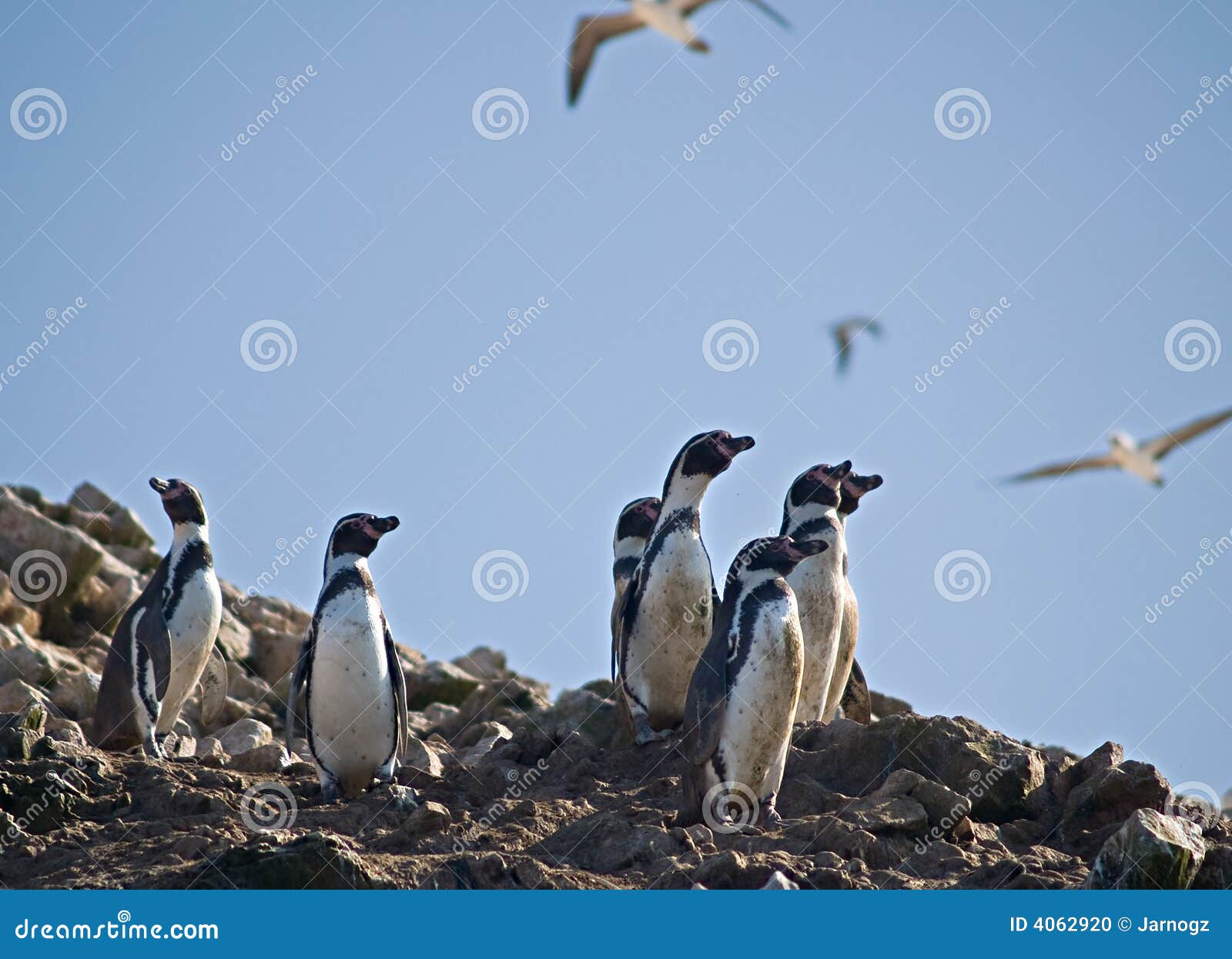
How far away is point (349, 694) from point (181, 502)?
3.23 meters

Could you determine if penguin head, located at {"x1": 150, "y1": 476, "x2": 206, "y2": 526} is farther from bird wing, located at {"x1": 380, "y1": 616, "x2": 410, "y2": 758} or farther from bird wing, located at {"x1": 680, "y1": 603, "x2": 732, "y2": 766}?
bird wing, located at {"x1": 680, "y1": 603, "x2": 732, "y2": 766}

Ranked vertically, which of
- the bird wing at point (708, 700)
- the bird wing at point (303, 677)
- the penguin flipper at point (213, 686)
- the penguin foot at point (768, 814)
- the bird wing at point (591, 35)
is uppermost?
the bird wing at point (591, 35)

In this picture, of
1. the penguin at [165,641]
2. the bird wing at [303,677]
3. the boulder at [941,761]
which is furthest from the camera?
the penguin at [165,641]

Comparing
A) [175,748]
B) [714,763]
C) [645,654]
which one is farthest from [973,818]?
[175,748]

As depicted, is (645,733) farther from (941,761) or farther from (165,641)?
(165,641)

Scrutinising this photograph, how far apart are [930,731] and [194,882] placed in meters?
4.90

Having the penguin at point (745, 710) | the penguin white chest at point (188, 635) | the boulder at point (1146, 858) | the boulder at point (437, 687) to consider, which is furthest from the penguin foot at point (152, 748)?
the boulder at point (1146, 858)

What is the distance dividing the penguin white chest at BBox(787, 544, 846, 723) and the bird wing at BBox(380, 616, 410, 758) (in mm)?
3185

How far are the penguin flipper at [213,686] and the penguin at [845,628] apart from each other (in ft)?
16.6

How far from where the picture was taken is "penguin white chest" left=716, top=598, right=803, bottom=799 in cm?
1027

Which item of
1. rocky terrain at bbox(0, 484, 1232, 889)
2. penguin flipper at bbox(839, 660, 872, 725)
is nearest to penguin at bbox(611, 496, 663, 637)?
rocky terrain at bbox(0, 484, 1232, 889)

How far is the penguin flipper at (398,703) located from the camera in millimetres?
11609

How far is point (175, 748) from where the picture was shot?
13398 mm

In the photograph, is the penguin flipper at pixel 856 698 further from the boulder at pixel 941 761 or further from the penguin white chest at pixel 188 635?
the penguin white chest at pixel 188 635
